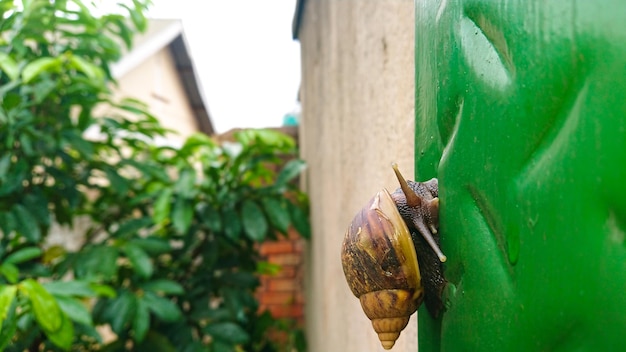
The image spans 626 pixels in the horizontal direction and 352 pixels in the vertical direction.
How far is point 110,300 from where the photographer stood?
6.15 ft

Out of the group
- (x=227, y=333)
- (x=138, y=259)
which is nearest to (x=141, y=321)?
(x=138, y=259)

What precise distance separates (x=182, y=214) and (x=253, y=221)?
29 cm

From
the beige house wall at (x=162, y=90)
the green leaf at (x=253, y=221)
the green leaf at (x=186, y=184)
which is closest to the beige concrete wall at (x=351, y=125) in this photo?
the green leaf at (x=253, y=221)

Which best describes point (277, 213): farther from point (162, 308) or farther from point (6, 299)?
point (6, 299)

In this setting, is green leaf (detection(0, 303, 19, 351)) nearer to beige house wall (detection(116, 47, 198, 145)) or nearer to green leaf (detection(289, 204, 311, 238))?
green leaf (detection(289, 204, 311, 238))

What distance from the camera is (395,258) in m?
0.47

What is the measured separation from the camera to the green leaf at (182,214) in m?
1.99

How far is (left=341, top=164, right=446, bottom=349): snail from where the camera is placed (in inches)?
18.7

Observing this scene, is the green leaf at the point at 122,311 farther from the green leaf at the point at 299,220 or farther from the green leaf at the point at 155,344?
the green leaf at the point at 299,220

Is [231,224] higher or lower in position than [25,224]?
lower

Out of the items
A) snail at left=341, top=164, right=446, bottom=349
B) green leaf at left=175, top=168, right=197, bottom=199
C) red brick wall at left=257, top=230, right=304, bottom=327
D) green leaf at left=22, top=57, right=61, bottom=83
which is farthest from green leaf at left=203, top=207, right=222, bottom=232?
snail at left=341, top=164, right=446, bottom=349

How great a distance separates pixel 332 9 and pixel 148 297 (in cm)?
116

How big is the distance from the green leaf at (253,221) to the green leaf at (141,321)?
0.50m

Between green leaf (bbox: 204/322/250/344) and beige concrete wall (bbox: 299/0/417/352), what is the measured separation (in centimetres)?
32
